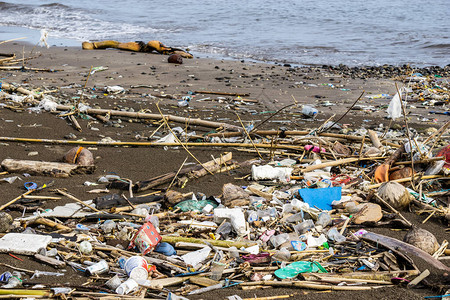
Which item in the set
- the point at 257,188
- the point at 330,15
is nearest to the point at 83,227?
the point at 257,188

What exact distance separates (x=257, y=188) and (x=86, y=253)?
190 centimetres

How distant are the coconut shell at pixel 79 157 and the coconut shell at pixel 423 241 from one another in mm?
3424

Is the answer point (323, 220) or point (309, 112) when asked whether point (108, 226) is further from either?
point (309, 112)

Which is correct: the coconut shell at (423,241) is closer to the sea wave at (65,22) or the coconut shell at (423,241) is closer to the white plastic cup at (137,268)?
the white plastic cup at (137,268)

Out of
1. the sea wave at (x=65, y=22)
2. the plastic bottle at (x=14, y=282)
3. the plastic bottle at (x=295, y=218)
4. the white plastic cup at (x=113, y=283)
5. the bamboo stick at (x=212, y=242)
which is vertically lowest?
the plastic bottle at (x=295, y=218)

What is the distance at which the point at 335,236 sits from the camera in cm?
350

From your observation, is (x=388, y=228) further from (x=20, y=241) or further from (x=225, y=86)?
(x=225, y=86)

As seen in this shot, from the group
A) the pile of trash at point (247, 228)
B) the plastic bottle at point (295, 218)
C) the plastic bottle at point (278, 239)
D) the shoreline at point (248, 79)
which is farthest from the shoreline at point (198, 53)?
the plastic bottle at point (278, 239)

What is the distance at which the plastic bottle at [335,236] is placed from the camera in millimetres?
3470

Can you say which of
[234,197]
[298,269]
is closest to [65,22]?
[234,197]

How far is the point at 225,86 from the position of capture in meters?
10.0

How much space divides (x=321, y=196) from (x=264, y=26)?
60.0 ft

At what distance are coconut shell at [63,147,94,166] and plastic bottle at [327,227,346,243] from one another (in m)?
2.88

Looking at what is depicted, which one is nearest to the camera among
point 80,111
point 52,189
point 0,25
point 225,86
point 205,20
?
point 52,189
